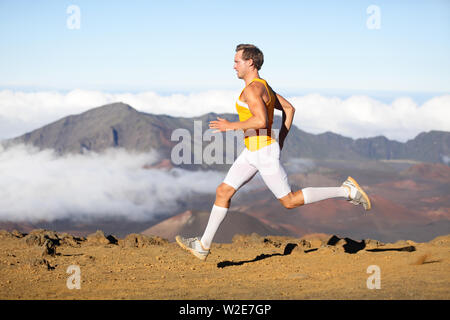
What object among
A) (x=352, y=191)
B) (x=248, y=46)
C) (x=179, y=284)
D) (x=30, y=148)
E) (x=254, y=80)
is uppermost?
(x=248, y=46)

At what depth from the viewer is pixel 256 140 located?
27.2 feet

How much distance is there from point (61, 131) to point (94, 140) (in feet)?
50.8

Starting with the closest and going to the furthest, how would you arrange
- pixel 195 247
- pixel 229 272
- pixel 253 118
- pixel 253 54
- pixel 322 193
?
pixel 253 118 → pixel 253 54 → pixel 322 193 → pixel 195 247 → pixel 229 272

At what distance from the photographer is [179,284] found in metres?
8.22

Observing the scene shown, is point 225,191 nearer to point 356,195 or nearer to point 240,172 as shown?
point 240,172

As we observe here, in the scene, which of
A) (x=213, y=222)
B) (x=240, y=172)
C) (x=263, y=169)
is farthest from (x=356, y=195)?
(x=213, y=222)

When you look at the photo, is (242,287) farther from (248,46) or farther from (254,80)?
(248,46)

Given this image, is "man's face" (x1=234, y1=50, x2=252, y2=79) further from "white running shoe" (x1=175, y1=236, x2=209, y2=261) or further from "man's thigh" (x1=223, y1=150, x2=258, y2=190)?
"white running shoe" (x1=175, y1=236, x2=209, y2=261)

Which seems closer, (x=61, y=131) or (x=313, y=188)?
(x=313, y=188)

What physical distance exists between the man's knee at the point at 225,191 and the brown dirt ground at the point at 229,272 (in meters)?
1.35

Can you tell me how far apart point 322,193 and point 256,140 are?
59.8 inches

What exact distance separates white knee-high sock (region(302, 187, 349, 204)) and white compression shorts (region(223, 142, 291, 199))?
0.36 m

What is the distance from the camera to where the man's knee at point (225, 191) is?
8.58 metres
